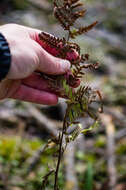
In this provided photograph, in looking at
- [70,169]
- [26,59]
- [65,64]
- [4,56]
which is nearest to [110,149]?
[70,169]

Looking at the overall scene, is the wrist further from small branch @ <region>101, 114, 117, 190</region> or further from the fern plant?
small branch @ <region>101, 114, 117, 190</region>

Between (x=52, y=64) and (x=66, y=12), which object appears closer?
(x=66, y=12)

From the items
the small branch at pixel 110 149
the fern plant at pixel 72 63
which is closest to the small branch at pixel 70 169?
the small branch at pixel 110 149

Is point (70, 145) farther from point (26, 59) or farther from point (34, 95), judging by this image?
point (26, 59)

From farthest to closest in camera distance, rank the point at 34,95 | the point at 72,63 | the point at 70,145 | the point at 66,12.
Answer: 1. the point at 70,145
2. the point at 34,95
3. the point at 72,63
4. the point at 66,12

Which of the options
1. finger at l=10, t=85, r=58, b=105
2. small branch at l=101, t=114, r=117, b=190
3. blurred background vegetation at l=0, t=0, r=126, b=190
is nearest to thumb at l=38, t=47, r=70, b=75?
blurred background vegetation at l=0, t=0, r=126, b=190

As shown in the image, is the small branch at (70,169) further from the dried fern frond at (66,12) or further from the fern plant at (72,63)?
the dried fern frond at (66,12)

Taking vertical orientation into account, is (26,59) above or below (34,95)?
above
